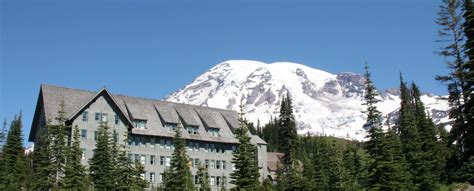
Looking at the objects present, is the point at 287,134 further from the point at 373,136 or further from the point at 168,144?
the point at 373,136

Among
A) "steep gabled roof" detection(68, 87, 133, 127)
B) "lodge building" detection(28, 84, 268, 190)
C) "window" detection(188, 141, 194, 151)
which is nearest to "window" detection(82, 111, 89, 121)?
"lodge building" detection(28, 84, 268, 190)

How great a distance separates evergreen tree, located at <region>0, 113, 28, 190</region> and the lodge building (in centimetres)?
359

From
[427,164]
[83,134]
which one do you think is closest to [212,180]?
[83,134]

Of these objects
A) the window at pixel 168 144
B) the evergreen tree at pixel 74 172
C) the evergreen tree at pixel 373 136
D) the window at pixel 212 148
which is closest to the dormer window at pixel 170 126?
the window at pixel 168 144

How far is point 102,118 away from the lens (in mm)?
72062

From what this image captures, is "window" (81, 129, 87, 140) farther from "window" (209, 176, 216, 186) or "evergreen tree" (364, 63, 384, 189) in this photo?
"evergreen tree" (364, 63, 384, 189)

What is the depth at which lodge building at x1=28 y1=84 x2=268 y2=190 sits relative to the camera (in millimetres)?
70250

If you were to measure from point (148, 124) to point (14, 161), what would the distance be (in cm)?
2034

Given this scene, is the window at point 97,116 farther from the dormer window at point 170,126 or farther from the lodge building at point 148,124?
the dormer window at point 170,126

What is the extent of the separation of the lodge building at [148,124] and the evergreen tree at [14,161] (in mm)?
3589

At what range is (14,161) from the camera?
6462cm

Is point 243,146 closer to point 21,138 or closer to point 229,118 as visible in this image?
point 21,138

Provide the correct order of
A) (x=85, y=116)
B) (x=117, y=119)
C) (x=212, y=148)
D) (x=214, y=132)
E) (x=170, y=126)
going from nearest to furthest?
1. (x=85, y=116)
2. (x=117, y=119)
3. (x=170, y=126)
4. (x=212, y=148)
5. (x=214, y=132)

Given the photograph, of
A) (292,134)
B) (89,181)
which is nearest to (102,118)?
(89,181)
